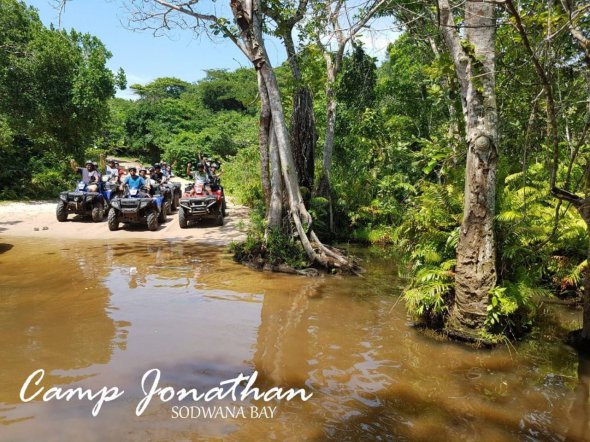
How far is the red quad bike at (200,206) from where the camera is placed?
1148 cm

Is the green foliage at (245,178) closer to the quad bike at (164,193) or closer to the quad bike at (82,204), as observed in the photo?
the quad bike at (164,193)

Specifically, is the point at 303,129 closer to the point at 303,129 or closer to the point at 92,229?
the point at 303,129

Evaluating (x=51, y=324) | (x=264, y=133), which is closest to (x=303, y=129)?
(x=264, y=133)

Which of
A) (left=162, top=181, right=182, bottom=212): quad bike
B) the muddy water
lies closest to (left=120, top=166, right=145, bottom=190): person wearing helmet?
(left=162, top=181, right=182, bottom=212): quad bike

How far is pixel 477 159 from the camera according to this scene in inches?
189

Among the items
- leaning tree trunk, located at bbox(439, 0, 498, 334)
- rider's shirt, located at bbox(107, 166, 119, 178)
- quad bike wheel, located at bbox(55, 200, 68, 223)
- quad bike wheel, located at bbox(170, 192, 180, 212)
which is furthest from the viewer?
quad bike wheel, located at bbox(170, 192, 180, 212)

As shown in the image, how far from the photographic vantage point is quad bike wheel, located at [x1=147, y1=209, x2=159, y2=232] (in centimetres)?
1155

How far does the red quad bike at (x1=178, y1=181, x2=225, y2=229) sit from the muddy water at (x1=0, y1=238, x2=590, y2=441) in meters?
4.28

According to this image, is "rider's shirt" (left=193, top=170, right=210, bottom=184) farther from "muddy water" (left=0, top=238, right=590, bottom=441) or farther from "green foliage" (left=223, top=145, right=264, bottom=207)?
"muddy water" (left=0, top=238, right=590, bottom=441)

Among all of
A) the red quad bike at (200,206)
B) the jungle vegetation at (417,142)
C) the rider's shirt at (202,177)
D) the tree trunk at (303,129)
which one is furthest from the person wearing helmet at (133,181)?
the tree trunk at (303,129)

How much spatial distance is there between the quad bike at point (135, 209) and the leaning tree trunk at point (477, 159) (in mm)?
8538

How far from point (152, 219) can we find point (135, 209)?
520mm

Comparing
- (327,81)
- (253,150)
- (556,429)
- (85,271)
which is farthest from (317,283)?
(253,150)

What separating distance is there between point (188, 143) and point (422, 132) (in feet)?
55.7
